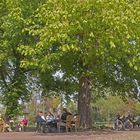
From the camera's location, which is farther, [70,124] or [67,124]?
[70,124]

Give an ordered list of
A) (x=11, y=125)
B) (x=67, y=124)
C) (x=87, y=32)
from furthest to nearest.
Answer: (x=11, y=125) → (x=67, y=124) → (x=87, y=32)

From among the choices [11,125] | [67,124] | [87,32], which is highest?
[87,32]

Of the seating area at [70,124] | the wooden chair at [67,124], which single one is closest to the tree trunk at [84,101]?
the seating area at [70,124]

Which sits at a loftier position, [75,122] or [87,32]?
[87,32]

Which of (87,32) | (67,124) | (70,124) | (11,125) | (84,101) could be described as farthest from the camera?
(11,125)

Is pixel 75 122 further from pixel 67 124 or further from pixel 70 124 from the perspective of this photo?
pixel 67 124

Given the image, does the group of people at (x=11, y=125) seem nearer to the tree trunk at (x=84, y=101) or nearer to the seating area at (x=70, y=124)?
the seating area at (x=70, y=124)

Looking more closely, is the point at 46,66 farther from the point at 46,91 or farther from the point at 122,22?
the point at 46,91

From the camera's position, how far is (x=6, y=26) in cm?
3186

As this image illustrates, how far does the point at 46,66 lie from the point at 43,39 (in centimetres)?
249

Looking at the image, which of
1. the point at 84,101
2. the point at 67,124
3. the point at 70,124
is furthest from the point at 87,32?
the point at 84,101

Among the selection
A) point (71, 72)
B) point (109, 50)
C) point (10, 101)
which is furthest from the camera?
point (10, 101)

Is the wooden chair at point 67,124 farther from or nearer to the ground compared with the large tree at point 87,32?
nearer to the ground

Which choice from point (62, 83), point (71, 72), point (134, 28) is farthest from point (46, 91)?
point (134, 28)
